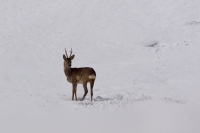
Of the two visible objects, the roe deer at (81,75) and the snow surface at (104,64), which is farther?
the roe deer at (81,75)

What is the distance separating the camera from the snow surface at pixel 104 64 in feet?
39.1

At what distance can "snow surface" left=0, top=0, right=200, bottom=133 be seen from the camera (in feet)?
39.1

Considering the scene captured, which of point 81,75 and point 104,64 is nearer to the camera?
point 81,75

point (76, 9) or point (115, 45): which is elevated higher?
point (76, 9)

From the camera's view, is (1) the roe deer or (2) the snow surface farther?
(1) the roe deer

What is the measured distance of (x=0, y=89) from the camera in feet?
52.3

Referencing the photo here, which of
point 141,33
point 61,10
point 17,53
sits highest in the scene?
point 61,10

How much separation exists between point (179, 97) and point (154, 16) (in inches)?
695

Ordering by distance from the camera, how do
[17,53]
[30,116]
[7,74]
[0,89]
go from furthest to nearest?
[17,53] < [7,74] < [0,89] < [30,116]

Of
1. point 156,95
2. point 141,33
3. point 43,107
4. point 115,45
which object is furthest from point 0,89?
point 141,33

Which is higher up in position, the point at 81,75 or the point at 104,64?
the point at 104,64

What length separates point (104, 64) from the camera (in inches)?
944

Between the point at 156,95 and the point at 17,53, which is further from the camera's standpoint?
the point at 17,53

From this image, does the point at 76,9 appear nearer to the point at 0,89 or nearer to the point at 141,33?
the point at 141,33
